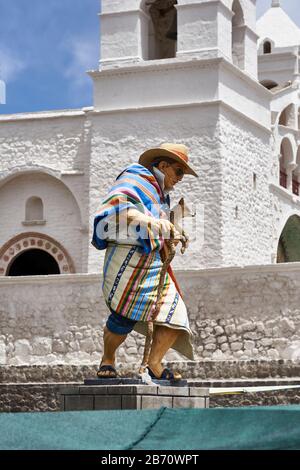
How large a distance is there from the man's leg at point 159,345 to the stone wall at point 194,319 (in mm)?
5714

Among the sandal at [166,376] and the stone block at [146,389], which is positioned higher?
the sandal at [166,376]

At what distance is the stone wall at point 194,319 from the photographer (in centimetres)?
1587

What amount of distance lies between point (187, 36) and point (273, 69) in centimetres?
1098

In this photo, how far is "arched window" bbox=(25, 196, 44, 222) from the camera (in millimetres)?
25891

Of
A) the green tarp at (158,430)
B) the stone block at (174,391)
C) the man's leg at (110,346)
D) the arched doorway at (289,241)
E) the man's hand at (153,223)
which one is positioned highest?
the arched doorway at (289,241)

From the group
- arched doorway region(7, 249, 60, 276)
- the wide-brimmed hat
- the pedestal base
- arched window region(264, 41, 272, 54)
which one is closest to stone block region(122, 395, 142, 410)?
the pedestal base

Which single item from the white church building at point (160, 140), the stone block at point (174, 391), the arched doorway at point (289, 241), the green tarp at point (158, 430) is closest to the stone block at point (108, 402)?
the stone block at point (174, 391)

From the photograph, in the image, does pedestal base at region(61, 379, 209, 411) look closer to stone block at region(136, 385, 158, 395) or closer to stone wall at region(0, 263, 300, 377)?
stone block at region(136, 385, 158, 395)

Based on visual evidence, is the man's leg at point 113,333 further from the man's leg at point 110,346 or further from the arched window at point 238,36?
the arched window at point 238,36

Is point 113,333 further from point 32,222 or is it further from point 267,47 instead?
point 267,47

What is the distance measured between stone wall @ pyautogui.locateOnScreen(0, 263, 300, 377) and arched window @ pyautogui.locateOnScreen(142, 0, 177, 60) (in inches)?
368

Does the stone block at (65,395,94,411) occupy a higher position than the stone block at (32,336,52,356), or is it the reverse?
the stone block at (32,336,52,356)

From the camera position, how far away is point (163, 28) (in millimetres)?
25625

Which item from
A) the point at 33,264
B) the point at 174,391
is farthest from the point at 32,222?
the point at 174,391
